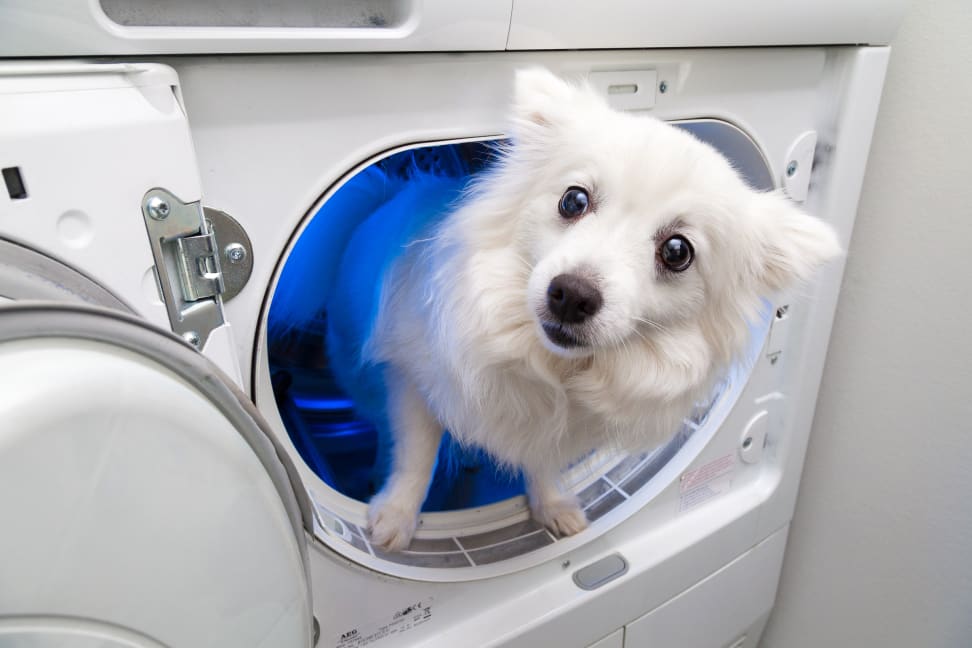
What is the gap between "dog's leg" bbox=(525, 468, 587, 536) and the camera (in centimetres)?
117

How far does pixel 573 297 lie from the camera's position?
755 millimetres

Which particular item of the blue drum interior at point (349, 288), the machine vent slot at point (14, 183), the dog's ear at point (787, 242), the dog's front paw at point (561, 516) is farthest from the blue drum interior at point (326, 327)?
the machine vent slot at point (14, 183)

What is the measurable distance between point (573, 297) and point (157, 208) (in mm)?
440

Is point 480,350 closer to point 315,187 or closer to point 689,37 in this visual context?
point 315,187

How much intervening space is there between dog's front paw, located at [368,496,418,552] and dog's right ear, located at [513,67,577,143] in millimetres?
629

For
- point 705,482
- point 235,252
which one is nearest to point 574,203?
point 235,252

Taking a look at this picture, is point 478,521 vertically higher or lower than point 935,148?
lower

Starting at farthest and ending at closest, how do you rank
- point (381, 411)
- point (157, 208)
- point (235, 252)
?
point (381, 411), point (235, 252), point (157, 208)

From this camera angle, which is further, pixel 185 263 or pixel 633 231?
pixel 633 231

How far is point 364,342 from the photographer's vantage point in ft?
3.95

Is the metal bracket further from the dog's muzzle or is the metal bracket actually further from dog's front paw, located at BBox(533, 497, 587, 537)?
dog's front paw, located at BBox(533, 497, 587, 537)

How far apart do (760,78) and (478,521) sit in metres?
0.89

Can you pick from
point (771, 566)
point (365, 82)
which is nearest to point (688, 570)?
point (771, 566)

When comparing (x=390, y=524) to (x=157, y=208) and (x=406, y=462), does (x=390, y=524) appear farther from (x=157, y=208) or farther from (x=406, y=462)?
(x=157, y=208)
